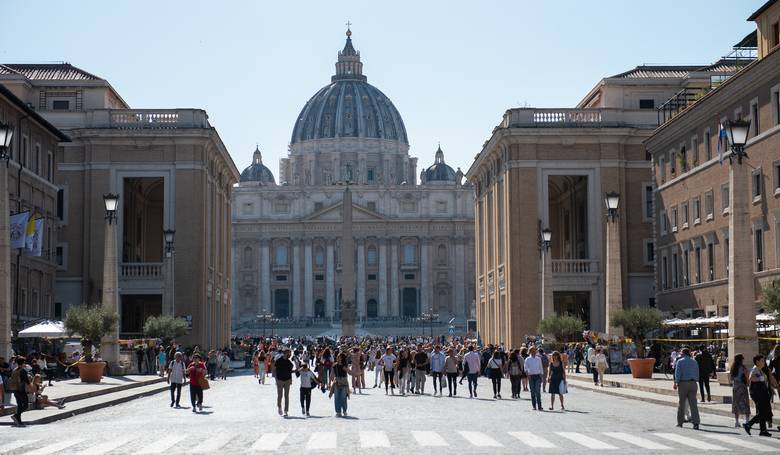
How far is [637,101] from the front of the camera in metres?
81.6

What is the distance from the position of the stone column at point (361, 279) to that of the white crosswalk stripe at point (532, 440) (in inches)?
6394

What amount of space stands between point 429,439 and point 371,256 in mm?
166880

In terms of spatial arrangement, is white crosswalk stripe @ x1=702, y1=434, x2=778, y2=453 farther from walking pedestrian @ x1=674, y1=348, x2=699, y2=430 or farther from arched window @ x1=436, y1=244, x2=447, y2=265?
arched window @ x1=436, y1=244, x2=447, y2=265

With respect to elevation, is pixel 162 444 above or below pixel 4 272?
below

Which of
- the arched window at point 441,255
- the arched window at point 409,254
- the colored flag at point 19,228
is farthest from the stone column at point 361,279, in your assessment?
the colored flag at point 19,228

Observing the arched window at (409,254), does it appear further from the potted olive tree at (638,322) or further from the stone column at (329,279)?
the potted olive tree at (638,322)

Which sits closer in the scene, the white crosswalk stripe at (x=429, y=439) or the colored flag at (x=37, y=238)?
the white crosswalk stripe at (x=429, y=439)

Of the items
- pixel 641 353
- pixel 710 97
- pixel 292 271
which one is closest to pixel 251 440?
pixel 641 353

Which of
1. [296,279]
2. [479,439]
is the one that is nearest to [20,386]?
[479,439]

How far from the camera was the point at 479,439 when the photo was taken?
79.0 ft

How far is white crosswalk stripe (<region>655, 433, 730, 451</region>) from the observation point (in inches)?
865

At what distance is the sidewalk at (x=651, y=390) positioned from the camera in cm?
3228

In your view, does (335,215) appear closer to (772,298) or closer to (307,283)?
(307,283)

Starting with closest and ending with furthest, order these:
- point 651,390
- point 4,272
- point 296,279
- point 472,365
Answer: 1. point 4,272
2. point 651,390
3. point 472,365
4. point 296,279
